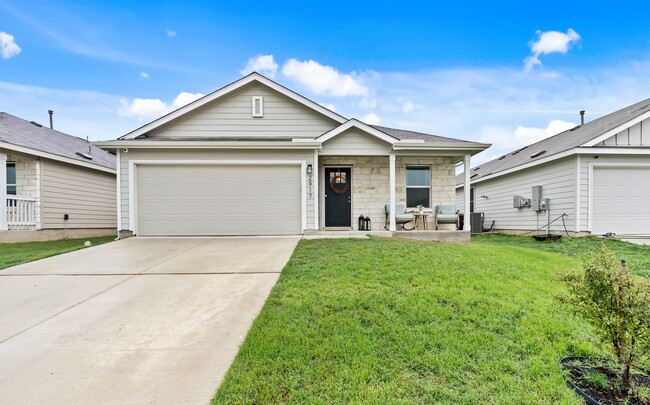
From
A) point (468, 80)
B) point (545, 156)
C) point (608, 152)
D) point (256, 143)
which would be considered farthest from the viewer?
point (468, 80)

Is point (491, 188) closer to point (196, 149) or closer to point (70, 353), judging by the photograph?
point (196, 149)

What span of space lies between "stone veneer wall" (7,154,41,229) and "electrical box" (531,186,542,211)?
693 inches

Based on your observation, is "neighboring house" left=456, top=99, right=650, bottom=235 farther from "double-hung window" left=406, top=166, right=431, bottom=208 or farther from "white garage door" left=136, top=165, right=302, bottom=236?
"white garage door" left=136, top=165, right=302, bottom=236

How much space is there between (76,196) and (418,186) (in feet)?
41.4

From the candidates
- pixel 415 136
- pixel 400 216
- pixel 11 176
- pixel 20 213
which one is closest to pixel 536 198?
pixel 415 136

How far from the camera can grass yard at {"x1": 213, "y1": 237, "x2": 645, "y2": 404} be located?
188 centimetres

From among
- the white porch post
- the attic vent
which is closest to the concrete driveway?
the white porch post

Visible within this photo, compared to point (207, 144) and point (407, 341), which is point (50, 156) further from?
point (407, 341)

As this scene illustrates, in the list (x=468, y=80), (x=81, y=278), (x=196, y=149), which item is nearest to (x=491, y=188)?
(x=468, y=80)

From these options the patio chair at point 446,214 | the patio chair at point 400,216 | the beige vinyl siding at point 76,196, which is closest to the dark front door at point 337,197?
the patio chair at point 400,216

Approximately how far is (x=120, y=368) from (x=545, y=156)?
13146 millimetres

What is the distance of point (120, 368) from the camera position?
7.19 feet

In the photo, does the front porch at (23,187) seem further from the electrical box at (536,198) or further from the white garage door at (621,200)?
the white garage door at (621,200)

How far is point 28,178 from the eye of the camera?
9672mm
